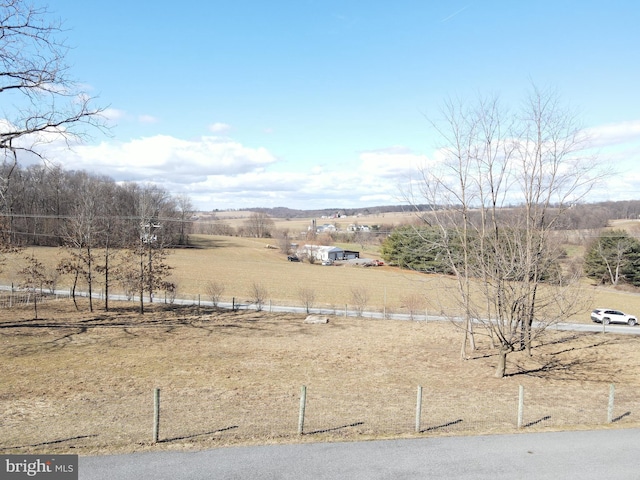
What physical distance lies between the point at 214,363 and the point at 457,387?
8387mm

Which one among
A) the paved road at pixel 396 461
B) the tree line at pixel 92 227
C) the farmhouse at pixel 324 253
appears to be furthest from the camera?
the farmhouse at pixel 324 253

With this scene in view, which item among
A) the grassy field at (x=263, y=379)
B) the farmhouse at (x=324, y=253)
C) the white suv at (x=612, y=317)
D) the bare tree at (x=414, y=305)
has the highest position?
the farmhouse at (x=324, y=253)

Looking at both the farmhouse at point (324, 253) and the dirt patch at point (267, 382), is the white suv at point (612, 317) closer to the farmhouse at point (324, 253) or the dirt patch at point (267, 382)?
the dirt patch at point (267, 382)

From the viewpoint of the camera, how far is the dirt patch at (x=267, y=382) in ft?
31.4

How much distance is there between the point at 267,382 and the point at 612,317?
1373 inches

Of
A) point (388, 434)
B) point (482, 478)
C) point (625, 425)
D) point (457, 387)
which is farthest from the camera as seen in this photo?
point (457, 387)

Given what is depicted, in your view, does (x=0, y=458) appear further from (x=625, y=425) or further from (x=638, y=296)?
(x=638, y=296)

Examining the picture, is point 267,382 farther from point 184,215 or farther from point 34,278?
point 184,215

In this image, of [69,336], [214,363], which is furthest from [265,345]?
[69,336]

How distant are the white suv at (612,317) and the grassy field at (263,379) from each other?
1678cm

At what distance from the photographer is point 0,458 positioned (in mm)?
7746

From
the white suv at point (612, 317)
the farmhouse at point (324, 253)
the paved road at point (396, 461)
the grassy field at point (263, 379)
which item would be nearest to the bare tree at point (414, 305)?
the grassy field at point (263, 379)

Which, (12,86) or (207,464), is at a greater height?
(12,86)

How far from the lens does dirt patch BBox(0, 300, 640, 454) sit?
958 centimetres
